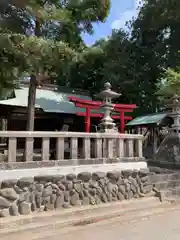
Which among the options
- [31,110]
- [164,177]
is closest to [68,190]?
[164,177]

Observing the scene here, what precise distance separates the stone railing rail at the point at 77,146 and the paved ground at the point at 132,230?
1453mm

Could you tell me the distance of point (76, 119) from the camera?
48.8ft

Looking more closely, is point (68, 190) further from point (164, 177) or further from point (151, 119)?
point (151, 119)

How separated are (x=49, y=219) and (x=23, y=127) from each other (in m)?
8.92

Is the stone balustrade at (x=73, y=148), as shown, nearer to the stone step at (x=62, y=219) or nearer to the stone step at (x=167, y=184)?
the stone step at (x=62, y=219)

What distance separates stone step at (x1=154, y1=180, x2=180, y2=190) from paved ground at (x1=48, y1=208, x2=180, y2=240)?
1.63m

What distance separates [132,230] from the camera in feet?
16.9

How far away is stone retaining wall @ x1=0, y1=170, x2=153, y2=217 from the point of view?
5.14m

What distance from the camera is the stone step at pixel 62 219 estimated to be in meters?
4.80

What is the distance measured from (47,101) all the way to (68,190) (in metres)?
9.45

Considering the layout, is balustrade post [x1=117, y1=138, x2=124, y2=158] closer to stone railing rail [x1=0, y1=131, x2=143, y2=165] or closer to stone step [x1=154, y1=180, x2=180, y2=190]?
stone railing rail [x1=0, y1=131, x2=143, y2=165]

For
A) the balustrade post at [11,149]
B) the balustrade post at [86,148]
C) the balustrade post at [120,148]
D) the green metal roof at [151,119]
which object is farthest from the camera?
the green metal roof at [151,119]

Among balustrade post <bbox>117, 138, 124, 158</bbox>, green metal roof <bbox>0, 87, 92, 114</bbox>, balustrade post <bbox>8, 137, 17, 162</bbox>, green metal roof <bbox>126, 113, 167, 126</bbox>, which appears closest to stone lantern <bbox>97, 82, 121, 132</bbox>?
balustrade post <bbox>117, 138, 124, 158</bbox>

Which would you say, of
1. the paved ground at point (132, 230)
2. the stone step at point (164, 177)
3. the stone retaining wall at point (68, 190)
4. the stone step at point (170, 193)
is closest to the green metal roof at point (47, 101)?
the stone step at point (164, 177)
